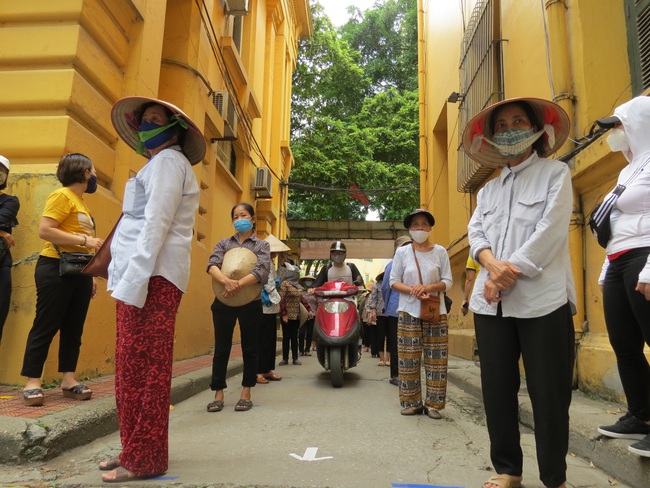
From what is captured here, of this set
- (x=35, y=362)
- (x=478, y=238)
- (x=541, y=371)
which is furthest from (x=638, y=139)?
(x=35, y=362)

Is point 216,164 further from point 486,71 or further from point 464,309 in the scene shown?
point 464,309

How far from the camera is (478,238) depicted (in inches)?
100

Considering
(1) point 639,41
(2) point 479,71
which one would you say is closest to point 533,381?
(1) point 639,41

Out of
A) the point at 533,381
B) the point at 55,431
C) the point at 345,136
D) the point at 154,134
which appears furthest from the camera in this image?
Answer: the point at 345,136

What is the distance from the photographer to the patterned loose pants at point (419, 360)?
4.14 meters

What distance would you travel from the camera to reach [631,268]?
8.29ft

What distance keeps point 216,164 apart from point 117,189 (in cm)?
379

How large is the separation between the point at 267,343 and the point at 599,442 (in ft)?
13.2

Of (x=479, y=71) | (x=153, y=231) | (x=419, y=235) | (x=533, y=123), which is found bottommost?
(x=153, y=231)

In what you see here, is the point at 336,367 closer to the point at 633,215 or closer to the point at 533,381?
the point at 533,381

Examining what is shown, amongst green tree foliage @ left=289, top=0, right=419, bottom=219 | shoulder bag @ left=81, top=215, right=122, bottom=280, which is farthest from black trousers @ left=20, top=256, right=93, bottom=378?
green tree foliage @ left=289, top=0, right=419, bottom=219

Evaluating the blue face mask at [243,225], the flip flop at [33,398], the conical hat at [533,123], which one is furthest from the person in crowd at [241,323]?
the conical hat at [533,123]

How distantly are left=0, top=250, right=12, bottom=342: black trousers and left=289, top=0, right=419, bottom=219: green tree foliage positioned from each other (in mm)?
15113

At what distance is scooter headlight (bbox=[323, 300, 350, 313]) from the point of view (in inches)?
233
